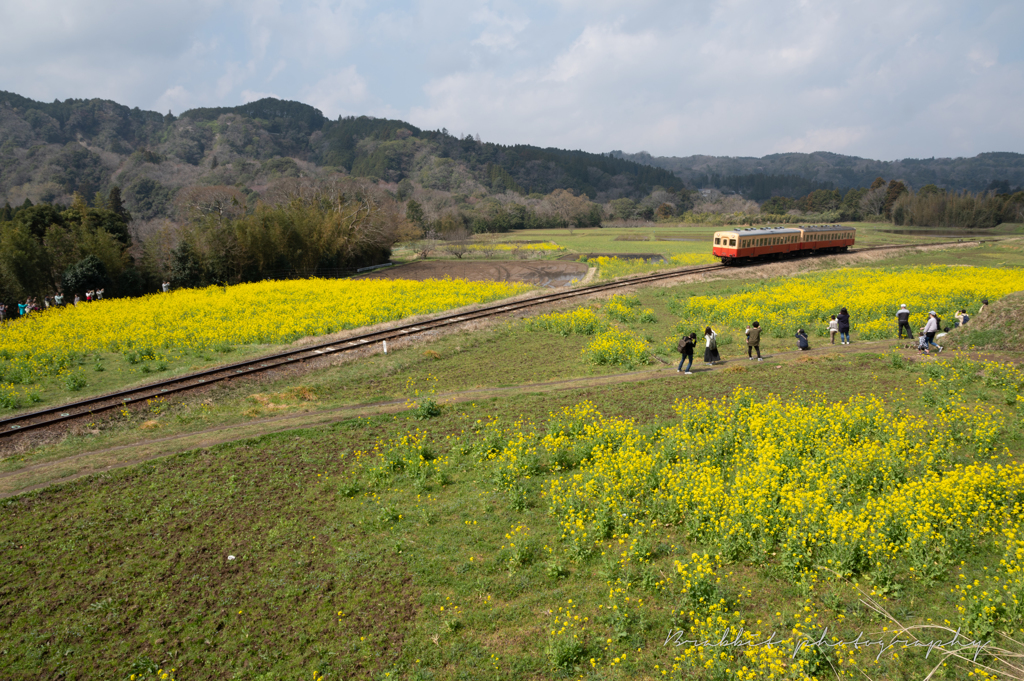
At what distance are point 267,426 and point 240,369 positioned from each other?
628 cm

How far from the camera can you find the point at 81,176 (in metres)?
126

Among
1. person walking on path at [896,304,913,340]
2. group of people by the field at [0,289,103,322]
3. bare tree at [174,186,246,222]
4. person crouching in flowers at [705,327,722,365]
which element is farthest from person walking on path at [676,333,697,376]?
bare tree at [174,186,246,222]

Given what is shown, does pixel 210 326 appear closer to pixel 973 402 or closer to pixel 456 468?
pixel 456 468

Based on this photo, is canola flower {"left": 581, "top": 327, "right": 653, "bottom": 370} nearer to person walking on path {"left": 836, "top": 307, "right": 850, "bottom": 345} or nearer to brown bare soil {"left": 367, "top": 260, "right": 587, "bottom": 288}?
person walking on path {"left": 836, "top": 307, "right": 850, "bottom": 345}

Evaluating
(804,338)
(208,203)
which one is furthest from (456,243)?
(804,338)

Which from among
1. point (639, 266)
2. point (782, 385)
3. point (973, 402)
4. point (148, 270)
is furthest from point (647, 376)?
point (148, 270)

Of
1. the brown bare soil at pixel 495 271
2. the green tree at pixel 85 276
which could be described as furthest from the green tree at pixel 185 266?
→ the brown bare soil at pixel 495 271

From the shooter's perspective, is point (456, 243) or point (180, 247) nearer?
point (180, 247)

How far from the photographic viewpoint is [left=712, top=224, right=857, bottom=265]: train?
142 ft

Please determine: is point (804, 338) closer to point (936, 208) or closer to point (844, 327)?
point (844, 327)

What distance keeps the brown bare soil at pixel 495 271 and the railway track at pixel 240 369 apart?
520 inches

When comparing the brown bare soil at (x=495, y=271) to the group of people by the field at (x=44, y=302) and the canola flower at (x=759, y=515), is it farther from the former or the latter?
the canola flower at (x=759, y=515)

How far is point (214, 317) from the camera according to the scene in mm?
28875

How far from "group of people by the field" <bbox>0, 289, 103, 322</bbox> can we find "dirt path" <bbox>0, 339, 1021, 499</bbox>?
74.1 feet
